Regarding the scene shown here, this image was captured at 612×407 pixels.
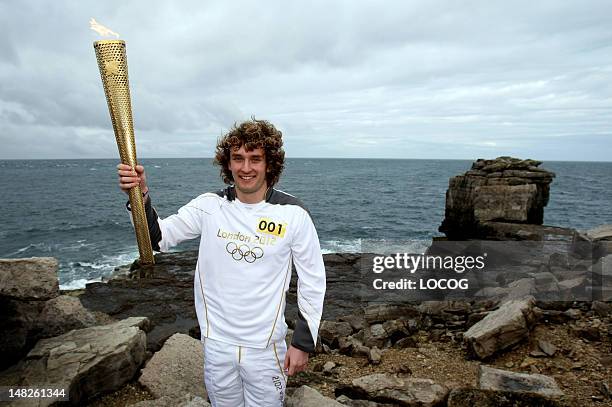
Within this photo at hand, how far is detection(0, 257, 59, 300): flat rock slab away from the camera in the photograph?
5680 millimetres

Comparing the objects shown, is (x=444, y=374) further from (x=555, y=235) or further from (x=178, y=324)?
(x=555, y=235)

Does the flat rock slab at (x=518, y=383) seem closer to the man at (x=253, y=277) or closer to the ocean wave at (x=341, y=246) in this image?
the man at (x=253, y=277)


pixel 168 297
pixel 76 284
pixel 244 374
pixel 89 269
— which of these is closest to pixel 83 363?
pixel 244 374

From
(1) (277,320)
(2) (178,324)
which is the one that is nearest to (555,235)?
(2) (178,324)

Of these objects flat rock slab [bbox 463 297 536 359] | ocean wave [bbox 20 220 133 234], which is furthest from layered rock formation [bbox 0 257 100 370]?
ocean wave [bbox 20 220 133 234]

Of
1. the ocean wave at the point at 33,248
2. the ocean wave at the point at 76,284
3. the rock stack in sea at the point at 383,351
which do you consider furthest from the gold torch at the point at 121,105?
the ocean wave at the point at 33,248

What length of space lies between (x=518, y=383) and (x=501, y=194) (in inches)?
824

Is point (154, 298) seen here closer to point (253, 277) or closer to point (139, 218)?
point (139, 218)

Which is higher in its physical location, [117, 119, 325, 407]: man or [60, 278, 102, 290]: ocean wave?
[117, 119, 325, 407]: man

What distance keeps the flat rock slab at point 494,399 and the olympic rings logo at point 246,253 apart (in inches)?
129

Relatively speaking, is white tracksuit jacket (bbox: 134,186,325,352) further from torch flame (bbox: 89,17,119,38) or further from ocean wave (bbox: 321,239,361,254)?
ocean wave (bbox: 321,239,361,254)

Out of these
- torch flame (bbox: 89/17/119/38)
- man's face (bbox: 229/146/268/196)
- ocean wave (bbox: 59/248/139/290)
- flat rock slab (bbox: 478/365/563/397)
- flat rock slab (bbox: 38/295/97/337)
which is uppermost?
torch flame (bbox: 89/17/119/38)

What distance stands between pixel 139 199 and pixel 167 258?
17.9m

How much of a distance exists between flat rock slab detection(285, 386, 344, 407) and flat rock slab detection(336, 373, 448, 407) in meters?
1.01
